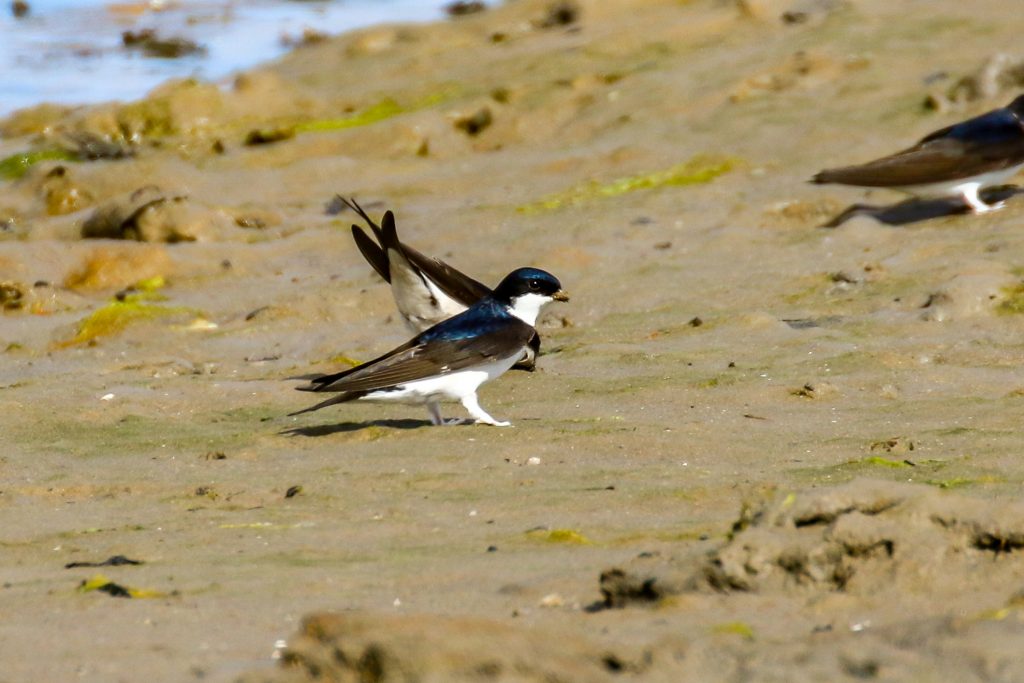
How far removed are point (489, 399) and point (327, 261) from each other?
2.85 m

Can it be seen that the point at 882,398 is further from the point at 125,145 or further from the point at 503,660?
the point at 125,145

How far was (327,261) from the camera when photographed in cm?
903

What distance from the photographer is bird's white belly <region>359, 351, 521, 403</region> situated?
18.6ft

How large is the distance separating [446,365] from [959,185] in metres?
3.80

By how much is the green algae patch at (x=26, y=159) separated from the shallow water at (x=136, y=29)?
3.43 m

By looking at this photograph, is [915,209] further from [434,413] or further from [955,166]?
[434,413]

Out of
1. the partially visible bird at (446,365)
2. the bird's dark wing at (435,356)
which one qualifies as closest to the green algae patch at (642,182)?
the partially visible bird at (446,365)

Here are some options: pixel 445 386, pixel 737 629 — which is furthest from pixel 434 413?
pixel 737 629

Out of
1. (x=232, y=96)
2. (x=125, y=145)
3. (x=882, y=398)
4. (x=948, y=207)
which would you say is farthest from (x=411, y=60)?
(x=882, y=398)

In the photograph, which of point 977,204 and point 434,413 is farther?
point 977,204

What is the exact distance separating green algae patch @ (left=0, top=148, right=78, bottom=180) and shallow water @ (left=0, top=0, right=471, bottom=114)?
3433mm

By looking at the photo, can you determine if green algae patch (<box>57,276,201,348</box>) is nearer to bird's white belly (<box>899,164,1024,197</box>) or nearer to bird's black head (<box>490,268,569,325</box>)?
bird's black head (<box>490,268,569,325</box>)

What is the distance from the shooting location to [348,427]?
5.74 m

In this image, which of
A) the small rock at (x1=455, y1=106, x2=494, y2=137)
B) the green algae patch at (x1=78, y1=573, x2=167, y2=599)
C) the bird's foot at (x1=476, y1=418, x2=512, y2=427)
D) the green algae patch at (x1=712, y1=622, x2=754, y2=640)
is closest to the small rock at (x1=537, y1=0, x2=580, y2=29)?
the small rock at (x1=455, y1=106, x2=494, y2=137)
